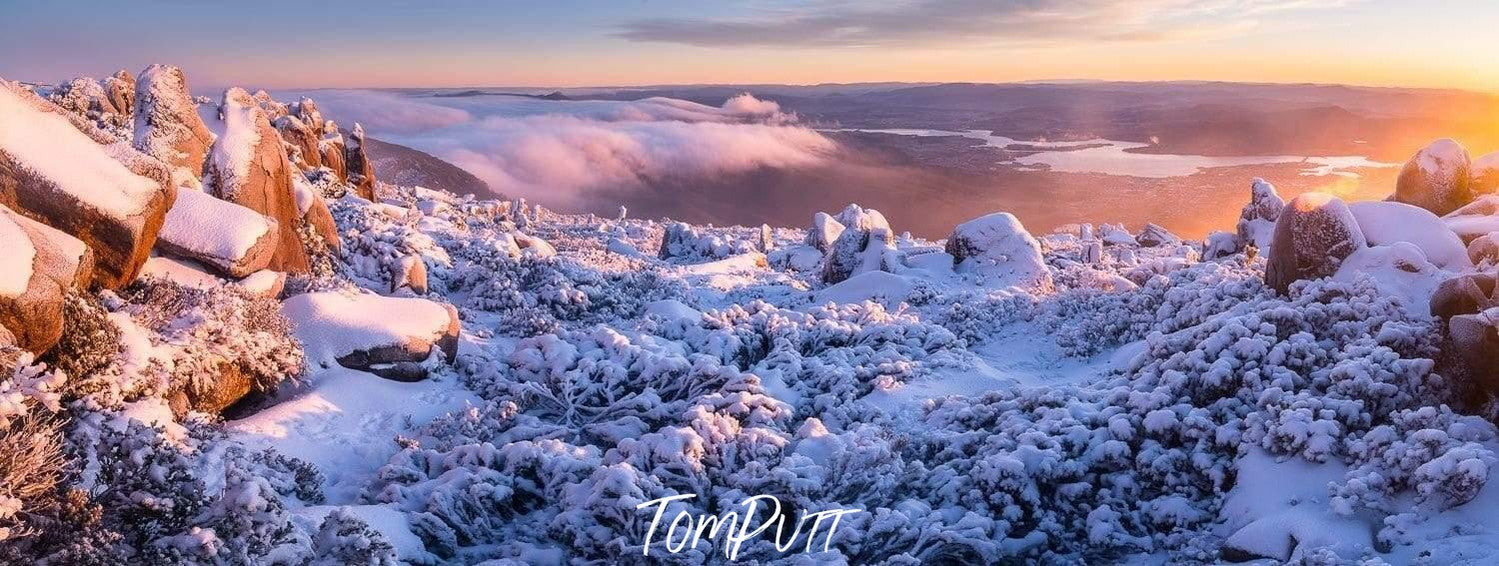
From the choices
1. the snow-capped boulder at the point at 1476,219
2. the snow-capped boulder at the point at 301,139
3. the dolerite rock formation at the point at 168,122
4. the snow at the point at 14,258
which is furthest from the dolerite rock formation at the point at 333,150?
the snow-capped boulder at the point at 1476,219

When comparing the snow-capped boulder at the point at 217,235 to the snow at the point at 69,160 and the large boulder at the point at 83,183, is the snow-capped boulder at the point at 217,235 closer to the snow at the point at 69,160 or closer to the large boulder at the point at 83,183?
the large boulder at the point at 83,183

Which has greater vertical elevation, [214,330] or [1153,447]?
[214,330]

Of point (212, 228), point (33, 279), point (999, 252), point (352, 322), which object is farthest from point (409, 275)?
point (999, 252)

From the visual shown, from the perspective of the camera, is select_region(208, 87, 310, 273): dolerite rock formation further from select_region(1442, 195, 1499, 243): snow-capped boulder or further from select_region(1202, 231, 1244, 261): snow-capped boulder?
select_region(1202, 231, 1244, 261): snow-capped boulder

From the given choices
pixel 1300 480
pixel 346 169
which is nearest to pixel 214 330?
pixel 1300 480

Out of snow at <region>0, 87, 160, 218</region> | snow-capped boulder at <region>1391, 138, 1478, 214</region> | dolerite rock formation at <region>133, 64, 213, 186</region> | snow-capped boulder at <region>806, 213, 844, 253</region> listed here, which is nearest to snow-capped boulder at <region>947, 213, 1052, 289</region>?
snow-capped boulder at <region>1391, 138, 1478, 214</region>

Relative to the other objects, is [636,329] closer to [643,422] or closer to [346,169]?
[643,422]
